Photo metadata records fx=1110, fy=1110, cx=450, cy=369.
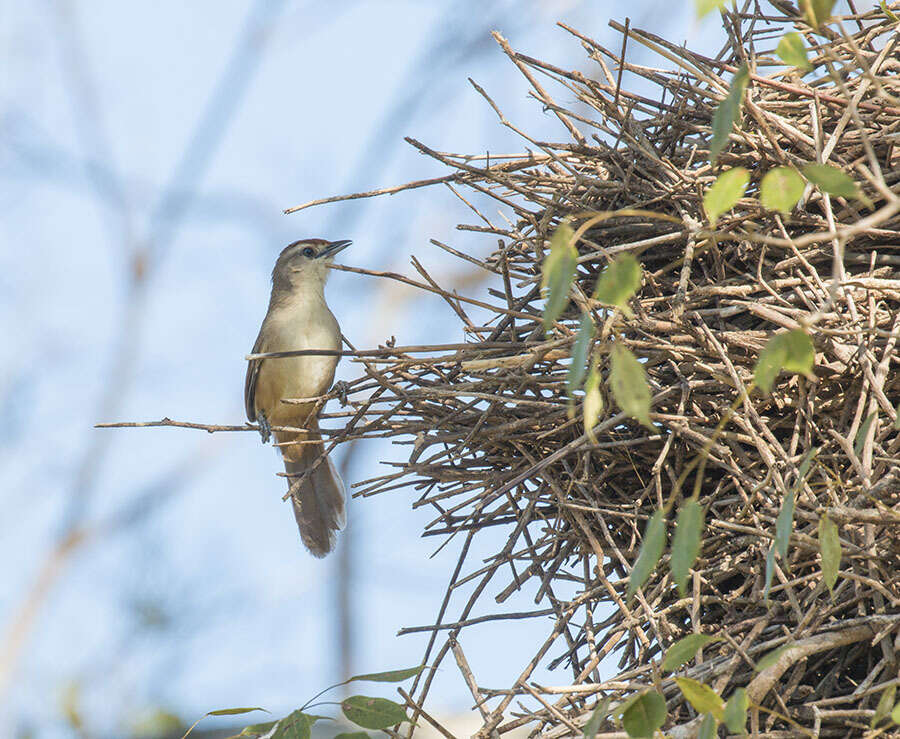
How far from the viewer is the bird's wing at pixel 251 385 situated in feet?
18.5

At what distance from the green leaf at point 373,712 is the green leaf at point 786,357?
1143mm

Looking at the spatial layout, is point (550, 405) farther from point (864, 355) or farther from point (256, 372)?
point (256, 372)

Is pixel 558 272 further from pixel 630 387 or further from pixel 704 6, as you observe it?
pixel 704 6

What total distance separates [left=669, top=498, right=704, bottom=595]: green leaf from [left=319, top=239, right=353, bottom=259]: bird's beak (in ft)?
15.5

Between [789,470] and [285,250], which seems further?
[285,250]

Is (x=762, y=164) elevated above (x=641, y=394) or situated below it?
above

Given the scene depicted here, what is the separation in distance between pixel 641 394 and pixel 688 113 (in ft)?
6.13

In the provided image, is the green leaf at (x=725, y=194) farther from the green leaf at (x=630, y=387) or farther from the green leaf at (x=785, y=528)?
the green leaf at (x=785, y=528)

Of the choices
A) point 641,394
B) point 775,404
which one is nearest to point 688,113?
point 775,404

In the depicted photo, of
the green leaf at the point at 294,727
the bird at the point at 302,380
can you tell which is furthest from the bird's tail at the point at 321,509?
the green leaf at the point at 294,727

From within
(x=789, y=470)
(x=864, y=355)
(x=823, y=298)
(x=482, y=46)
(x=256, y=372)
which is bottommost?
(x=789, y=470)

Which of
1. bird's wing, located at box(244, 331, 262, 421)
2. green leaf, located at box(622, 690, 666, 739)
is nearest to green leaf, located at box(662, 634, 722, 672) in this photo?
green leaf, located at box(622, 690, 666, 739)

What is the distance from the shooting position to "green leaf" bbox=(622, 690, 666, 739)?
1.86 m

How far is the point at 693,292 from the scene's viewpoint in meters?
2.81
